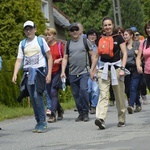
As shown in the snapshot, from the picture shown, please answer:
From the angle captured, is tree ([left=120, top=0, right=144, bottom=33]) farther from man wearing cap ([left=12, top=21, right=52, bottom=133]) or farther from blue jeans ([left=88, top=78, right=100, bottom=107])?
man wearing cap ([left=12, top=21, right=52, bottom=133])

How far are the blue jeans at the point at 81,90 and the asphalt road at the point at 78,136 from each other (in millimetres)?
346

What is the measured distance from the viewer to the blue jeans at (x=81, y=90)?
1261cm

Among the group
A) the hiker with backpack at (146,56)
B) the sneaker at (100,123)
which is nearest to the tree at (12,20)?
the hiker with backpack at (146,56)

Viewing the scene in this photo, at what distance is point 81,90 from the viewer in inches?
496

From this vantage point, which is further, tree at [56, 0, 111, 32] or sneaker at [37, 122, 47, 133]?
tree at [56, 0, 111, 32]

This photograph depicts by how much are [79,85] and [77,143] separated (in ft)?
11.0

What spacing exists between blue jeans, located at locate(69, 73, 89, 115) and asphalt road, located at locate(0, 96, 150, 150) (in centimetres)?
35

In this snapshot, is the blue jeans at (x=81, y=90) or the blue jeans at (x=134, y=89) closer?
the blue jeans at (x=81, y=90)

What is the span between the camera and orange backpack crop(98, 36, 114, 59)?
11086 mm

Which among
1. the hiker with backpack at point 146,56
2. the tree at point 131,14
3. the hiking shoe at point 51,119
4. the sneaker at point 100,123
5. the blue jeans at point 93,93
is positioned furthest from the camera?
the tree at point 131,14

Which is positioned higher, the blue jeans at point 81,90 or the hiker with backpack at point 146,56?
the hiker with backpack at point 146,56

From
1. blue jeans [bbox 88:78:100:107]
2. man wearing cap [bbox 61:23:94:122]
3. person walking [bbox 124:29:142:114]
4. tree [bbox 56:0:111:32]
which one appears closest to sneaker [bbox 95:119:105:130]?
man wearing cap [bbox 61:23:94:122]

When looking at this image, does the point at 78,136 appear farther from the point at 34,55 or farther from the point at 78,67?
the point at 78,67

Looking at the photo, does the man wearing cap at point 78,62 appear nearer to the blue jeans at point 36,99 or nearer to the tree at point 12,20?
the blue jeans at point 36,99
